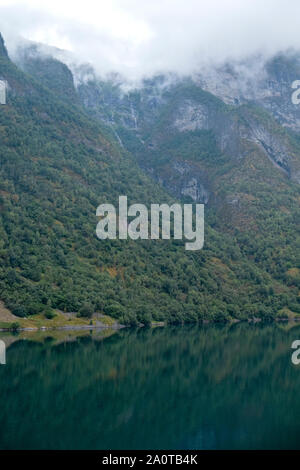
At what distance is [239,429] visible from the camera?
42312mm

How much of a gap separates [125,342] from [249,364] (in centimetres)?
3181

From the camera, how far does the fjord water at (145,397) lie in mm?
38781

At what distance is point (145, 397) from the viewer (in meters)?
53.8

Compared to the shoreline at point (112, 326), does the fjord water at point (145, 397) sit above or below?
above

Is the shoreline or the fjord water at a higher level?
the fjord water

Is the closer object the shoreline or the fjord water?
the fjord water

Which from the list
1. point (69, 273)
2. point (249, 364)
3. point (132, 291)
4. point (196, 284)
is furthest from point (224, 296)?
point (249, 364)

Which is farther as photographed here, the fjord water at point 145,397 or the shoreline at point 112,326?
the shoreline at point 112,326

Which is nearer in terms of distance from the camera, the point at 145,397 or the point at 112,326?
the point at 145,397

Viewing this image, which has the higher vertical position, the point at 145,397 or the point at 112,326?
the point at 145,397

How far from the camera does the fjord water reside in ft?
127
